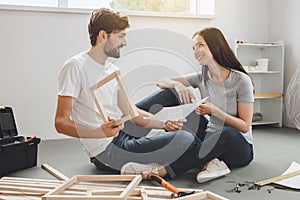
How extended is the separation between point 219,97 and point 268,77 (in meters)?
1.86

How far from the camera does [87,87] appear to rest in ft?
5.31

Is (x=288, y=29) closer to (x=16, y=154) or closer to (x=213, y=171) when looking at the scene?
(x=213, y=171)

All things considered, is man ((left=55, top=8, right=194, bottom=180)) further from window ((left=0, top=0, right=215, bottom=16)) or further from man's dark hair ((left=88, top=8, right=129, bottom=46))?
window ((left=0, top=0, right=215, bottom=16))

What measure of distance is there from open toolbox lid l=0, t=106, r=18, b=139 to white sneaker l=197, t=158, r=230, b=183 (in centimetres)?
126

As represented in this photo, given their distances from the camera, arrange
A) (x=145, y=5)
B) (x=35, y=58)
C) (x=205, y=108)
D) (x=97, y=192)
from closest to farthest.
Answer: (x=97, y=192)
(x=205, y=108)
(x=35, y=58)
(x=145, y=5)

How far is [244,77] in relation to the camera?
1899mm

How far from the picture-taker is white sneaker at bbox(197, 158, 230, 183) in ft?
5.62

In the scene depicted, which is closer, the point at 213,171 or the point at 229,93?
the point at 213,171

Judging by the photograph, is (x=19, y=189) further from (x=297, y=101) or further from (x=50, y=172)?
(x=297, y=101)

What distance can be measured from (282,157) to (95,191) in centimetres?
128

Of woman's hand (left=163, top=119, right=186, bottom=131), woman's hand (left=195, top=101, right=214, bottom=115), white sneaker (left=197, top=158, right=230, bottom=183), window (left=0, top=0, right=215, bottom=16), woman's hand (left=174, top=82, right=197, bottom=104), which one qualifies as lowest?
white sneaker (left=197, top=158, right=230, bottom=183)

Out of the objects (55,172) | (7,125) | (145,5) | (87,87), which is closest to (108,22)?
(87,87)

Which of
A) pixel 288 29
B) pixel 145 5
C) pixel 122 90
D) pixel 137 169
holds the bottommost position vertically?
pixel 137 169

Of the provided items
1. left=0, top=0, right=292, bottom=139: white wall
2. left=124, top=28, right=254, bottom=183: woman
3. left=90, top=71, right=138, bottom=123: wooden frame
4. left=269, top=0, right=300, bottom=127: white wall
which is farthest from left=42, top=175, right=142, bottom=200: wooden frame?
left=269, top=0, right=300, bottom=127: white wall
